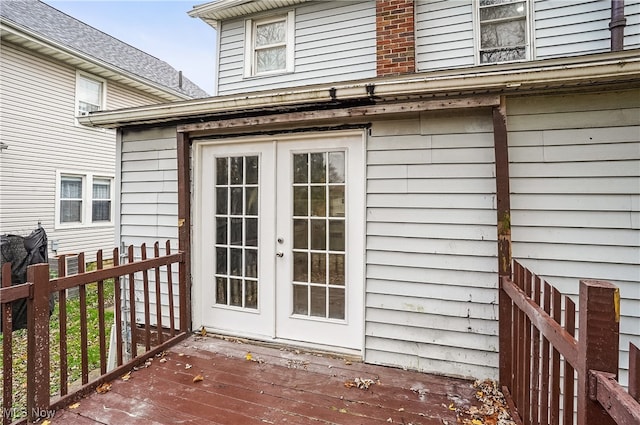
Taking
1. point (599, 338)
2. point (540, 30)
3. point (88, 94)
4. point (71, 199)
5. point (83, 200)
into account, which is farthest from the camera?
point (88, 94)

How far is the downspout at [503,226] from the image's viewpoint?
2443mm

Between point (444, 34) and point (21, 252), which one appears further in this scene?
point (21, 252)

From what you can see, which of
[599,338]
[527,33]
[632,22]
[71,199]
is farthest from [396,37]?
[71,199]

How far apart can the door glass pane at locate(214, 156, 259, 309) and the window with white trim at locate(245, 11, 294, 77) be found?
3391mm

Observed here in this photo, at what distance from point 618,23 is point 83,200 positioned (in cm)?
1105

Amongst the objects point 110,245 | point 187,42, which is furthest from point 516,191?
point 187,42

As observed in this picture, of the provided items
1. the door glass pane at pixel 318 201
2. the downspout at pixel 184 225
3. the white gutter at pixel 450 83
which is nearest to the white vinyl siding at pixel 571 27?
the white gutter at pixel 450 83

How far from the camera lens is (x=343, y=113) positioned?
2.80 metres

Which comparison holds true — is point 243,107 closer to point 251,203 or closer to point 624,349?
point 251,203

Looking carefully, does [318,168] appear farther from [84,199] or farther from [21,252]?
[84,199]

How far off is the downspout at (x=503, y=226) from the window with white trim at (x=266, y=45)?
4.50 meters

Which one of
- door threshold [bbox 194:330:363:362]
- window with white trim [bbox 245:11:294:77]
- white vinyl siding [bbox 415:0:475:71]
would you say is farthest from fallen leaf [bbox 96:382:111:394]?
white vinyl siding [bbox 415:0:475:71]

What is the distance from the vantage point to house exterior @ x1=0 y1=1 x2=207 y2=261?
23.9 ft

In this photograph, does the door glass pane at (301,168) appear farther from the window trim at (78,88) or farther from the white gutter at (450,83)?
the window trim at (78,88)
